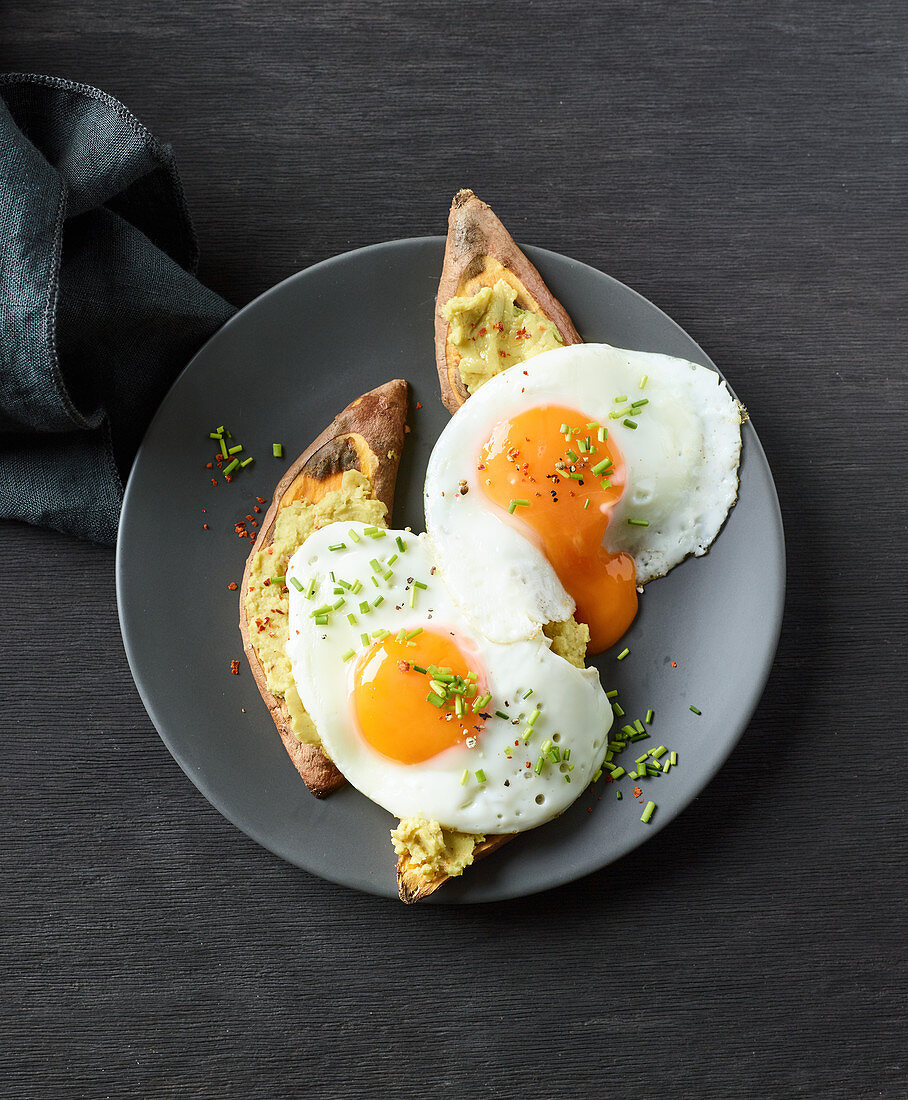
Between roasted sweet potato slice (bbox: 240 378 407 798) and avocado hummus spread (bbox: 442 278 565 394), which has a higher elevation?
avocado hummus spread (bbox: 442 278 565 394)

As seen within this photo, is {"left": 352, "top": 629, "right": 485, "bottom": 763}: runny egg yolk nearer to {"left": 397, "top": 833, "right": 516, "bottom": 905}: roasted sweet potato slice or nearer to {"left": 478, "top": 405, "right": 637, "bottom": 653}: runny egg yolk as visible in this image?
{"left": 397, "top": 833, "right": 516, "bottom": 905}: roasted sweet potato slice

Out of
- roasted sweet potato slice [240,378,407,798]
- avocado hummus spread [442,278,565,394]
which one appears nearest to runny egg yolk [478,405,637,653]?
avocado hummus spread [442,278,565,394]

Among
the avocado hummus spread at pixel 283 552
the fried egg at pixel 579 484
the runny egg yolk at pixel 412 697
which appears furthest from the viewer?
the avocado hummus spread at pixel 283 552

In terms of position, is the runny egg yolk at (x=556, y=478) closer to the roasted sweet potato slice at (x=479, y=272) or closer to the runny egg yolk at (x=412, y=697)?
the roasted sweet potato slice at (x=479, y=272)

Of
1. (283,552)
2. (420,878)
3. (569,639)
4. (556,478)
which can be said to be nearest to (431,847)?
(420,878)

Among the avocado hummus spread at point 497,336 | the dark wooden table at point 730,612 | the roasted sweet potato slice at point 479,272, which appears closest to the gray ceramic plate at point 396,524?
the roasted sweet potato slice at point 479,272

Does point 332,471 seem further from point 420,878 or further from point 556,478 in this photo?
point 420,878
